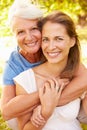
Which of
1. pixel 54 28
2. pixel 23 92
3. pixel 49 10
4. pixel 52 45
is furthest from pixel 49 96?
pixel 49 10

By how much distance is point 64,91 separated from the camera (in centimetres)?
301

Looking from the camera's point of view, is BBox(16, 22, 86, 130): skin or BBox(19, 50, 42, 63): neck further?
BBox(19, 50, 42, 63): neck

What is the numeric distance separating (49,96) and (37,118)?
168 millimetres

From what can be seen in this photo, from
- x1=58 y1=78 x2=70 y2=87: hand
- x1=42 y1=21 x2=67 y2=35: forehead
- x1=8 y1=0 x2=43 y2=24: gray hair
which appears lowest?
x1=58 y1=78 x2=70 y2=87: hand

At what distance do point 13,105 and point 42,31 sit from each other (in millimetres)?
537

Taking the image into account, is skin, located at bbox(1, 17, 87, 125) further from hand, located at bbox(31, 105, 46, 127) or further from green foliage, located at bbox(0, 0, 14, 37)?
green foliage, located at bbox(0, 0, 14, 37)

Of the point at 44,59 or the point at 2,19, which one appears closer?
the point at 44,59

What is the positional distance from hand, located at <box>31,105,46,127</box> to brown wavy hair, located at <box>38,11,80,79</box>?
295mm

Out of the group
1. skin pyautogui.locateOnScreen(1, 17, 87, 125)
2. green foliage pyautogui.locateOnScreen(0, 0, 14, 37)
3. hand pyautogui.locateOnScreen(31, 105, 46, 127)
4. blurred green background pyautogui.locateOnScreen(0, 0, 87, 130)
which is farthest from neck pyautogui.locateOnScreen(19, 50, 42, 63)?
green foliage pyautogui.locateOnScreen(0, 0, 14, 37)

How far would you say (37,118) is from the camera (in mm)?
2932

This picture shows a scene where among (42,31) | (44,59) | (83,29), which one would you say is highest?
(42,31)

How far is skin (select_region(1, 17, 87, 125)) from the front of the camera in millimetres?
2943

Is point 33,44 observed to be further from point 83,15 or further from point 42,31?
point 83,15

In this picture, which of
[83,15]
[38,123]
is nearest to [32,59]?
[38,123]
